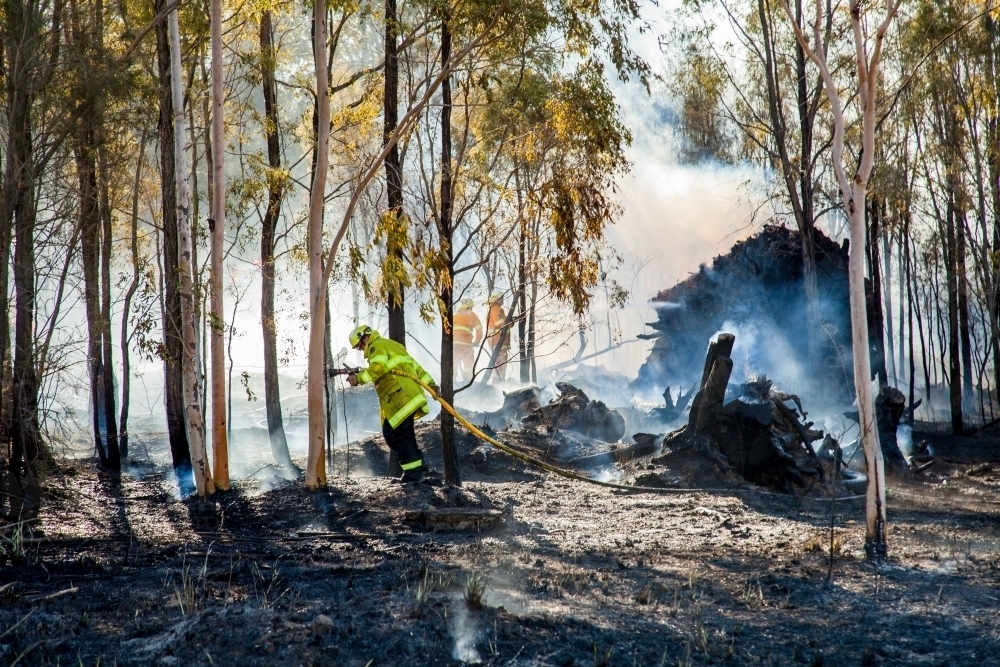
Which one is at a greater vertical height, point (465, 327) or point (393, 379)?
point (465, 327)

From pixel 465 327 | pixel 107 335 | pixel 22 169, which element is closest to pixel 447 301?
pixel 22 169

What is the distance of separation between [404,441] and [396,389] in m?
0.65

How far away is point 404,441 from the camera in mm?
9531

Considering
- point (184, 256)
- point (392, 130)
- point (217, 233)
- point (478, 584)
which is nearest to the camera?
point (478, 584)

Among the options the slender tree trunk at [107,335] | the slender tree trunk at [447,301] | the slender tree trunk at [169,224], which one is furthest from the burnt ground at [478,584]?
the slender tree trunk at [107,335]

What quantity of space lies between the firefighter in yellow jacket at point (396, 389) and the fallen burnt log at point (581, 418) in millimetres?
6980

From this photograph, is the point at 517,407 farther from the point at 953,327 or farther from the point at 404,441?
the point at 953,327

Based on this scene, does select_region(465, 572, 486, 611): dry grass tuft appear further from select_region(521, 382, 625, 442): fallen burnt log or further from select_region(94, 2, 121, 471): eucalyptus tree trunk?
select_region(521, 382, 625, 442): fallen burnt log

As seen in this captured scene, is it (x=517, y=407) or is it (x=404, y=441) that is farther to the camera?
(x=517, y=407)

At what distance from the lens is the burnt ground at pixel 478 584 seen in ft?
13.7

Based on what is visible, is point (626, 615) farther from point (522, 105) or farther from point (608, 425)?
point (608, 425)

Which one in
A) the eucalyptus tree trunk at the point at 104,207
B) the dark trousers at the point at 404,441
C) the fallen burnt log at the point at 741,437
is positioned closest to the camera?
the dark trousers at the point at 404,441

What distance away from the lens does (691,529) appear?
809 cm

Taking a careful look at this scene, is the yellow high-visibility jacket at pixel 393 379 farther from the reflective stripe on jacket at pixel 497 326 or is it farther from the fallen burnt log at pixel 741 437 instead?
the fallen burnt log at pixel 741 437
